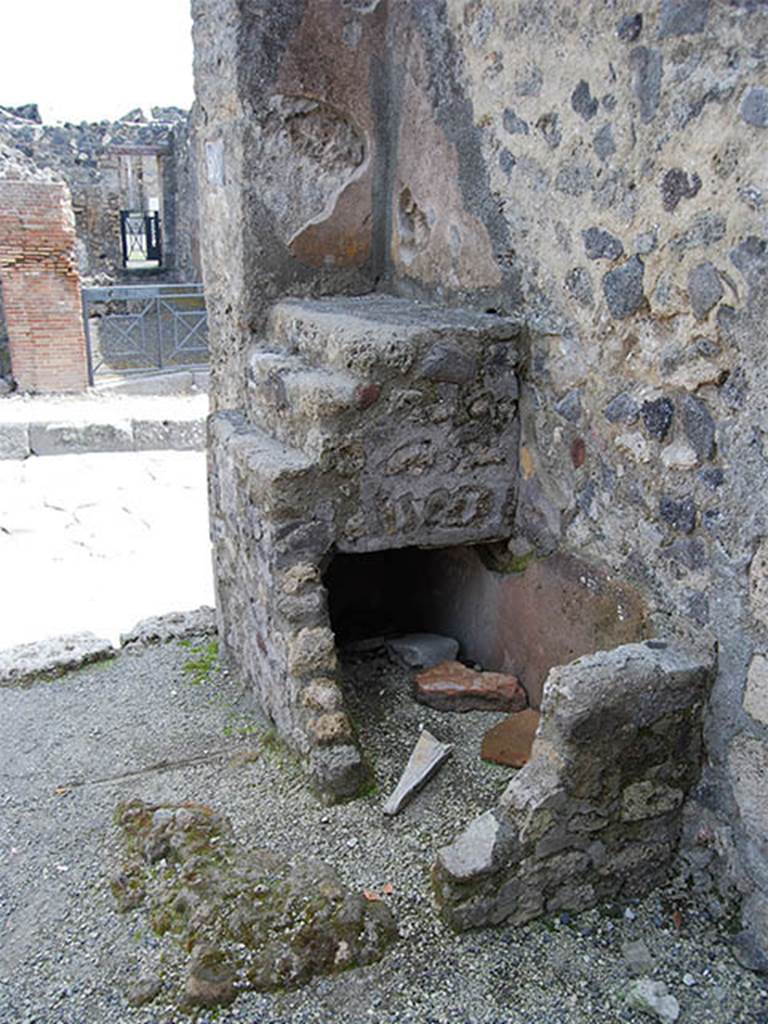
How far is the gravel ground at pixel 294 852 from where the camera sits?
6.87 ft

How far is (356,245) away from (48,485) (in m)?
4.76

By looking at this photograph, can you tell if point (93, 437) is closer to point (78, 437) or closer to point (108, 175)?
point (78, 437)

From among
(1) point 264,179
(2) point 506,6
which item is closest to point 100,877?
(1) point 264,179

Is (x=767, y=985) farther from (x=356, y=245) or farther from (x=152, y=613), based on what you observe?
(x=152, y=613)

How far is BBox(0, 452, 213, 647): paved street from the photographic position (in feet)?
18.0

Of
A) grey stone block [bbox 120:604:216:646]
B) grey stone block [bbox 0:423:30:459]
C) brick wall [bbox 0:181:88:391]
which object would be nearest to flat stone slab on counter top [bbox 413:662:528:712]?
grey stone block [bbox 120:604:216:646]

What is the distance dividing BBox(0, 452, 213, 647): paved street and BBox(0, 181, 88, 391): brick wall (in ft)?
8.82

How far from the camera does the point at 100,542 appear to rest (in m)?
6.52

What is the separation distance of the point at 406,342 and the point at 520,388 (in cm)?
45

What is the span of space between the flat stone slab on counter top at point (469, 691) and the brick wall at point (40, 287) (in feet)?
27.7

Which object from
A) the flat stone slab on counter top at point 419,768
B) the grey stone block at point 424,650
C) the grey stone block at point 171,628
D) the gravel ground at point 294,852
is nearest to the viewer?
the gravel ground at point 294,852

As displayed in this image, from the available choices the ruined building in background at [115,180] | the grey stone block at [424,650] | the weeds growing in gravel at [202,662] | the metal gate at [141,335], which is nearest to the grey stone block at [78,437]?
the metal gate at [141,335]

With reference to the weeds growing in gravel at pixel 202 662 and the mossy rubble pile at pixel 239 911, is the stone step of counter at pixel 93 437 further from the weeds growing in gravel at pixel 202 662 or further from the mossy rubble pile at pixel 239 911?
the mossy rubble pile at pixel 239 911

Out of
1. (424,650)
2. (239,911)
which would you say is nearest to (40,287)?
(424,650)
